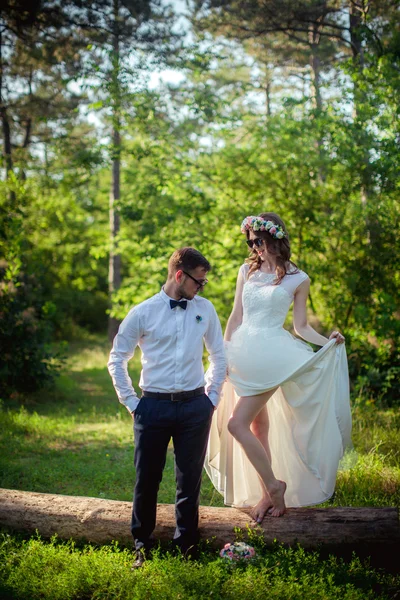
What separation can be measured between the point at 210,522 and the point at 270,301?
1616 millimetres

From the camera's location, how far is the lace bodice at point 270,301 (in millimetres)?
4352

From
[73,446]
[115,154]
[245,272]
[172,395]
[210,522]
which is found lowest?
[73,446]

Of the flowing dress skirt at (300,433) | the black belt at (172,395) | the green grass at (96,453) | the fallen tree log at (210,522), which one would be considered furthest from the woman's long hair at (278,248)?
the green grass at (96,453)

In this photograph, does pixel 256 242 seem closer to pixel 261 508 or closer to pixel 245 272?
pixel 245 272

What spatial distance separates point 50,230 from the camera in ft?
60.5

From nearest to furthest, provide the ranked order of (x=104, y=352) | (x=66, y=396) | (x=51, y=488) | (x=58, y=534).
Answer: (x=58, y=534)
(x=51, y=488)
(x=66, y=396)
(x=104, y=352)

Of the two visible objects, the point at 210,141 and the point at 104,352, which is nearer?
the point at 210,141

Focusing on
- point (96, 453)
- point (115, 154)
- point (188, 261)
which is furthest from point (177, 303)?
point (115, 154)

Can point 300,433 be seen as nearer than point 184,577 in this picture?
No

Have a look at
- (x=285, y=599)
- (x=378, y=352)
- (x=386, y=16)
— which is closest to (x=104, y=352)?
(x=378, y=352)

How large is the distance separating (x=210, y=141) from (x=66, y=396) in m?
4.89

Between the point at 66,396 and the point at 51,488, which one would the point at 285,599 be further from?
the point at 66,396

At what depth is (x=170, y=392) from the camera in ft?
12.3

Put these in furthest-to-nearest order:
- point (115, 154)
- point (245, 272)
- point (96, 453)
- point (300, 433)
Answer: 1. point (115, 154)
2. point (96, 453)
3. point (245, 272)
4. point (300, 433)
